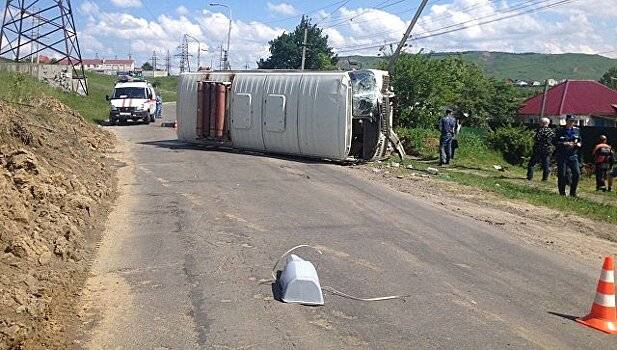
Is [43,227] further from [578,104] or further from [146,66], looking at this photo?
[146,66]

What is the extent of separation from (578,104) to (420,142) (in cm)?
3456

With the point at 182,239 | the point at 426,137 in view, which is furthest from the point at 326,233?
the point at 426,137

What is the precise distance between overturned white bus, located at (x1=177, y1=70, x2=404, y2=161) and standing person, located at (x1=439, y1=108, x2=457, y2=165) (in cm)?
140

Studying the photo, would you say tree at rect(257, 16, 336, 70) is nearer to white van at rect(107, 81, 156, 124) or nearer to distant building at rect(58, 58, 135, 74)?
white van at rect(107, 81, 156, 124)

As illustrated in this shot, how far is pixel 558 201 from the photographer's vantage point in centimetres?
1452

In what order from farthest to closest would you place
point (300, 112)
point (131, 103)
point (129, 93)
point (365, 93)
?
point (129, 93), point (131, 103), point (300, 112), point (365, 93)

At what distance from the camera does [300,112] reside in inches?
753

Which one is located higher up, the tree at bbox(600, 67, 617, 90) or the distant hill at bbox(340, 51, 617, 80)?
the distant hill at bbox(340, 51, 617, 80)

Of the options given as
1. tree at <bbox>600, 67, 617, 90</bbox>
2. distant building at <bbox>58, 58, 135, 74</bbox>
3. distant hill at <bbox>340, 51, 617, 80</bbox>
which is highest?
distant hill at <bbox>340, 51, 617, 80</bbox>

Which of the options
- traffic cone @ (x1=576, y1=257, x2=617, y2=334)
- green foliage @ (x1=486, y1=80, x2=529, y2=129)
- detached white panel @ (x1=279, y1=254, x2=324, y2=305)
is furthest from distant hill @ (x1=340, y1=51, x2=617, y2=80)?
detached white panel @ (x1=279, y1=254, x2=324, y2=305)

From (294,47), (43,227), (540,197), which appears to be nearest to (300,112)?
(540,197)

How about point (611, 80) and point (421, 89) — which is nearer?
point (421, 89)

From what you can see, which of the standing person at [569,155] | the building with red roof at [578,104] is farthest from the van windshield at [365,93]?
the building with red roof at [578,104]

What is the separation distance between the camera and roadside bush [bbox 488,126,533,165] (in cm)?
2869
